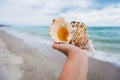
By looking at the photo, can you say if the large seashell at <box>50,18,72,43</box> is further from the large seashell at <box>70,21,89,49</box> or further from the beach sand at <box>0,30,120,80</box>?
the beach sand at <box>0,30,120,80</box>

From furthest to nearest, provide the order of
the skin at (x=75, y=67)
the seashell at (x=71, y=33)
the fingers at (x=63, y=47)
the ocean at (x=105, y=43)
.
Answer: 1. the ocean at (x=105, y=43)
2. the seashell at (x=71, y=33)
3. the fingers at (x=63, y=47)
4. the skin at (x=75, y=67)

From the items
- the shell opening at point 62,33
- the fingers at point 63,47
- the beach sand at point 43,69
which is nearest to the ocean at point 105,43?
the beach sand at point 43,69

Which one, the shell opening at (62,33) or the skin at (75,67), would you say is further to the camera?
the shell opening at (62,33)

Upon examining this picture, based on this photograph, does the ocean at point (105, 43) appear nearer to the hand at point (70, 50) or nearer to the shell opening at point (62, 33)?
the shell opening at point (62, 33)

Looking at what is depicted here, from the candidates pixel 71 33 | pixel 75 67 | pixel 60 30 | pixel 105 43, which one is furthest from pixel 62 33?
pixel 105 43

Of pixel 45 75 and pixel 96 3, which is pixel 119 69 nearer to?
pixel 45 75

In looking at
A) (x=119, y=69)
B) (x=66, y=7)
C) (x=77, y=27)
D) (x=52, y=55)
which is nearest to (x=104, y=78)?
(x=119, y=69)

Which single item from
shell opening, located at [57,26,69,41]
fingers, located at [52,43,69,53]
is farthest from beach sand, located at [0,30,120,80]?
fingers, located at [52,43,69,53]

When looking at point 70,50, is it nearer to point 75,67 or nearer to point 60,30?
point 75,67
